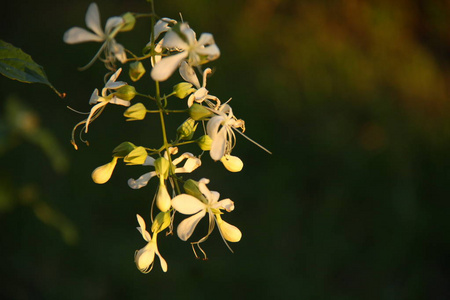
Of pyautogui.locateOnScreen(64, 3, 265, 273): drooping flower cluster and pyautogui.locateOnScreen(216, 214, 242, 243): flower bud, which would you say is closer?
pyautogui.locateOnScreen(64, 3, 265, 273): drooping flower cluster

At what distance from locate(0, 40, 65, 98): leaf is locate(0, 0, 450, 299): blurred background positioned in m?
0.94

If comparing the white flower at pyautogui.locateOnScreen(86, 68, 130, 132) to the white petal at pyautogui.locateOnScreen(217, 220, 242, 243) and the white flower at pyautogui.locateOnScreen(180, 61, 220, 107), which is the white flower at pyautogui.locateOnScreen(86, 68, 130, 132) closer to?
the white flower at pyautogui.locateOnScreen(180, 61, 220, 107)

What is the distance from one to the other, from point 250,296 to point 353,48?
1524 millimetres

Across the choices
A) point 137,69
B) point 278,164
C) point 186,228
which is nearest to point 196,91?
point 137,69

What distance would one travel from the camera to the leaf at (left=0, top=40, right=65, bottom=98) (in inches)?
35.6

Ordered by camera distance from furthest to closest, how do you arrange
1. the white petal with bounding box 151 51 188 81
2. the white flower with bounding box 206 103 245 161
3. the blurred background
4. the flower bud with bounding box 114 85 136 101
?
the blurred background, the flower bud with bounding box 114 85 136 101, the white flower with bounding box 206 103 245 161, the white petal with bounding box 151 51 188 81

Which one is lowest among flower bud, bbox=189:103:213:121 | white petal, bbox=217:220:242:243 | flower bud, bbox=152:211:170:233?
flower bud, bbox=152:211:170:233

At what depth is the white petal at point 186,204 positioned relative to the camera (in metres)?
0.87

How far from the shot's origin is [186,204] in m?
0.89

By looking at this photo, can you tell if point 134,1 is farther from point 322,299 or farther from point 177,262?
point 322,299

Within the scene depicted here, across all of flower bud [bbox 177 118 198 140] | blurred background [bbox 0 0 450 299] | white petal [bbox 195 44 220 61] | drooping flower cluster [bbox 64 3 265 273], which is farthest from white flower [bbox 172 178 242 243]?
blurred background [bbox 0 0 450 299]

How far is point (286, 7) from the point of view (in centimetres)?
321

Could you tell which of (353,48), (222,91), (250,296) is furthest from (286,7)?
(250,296)

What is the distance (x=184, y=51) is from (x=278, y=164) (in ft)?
6.39
